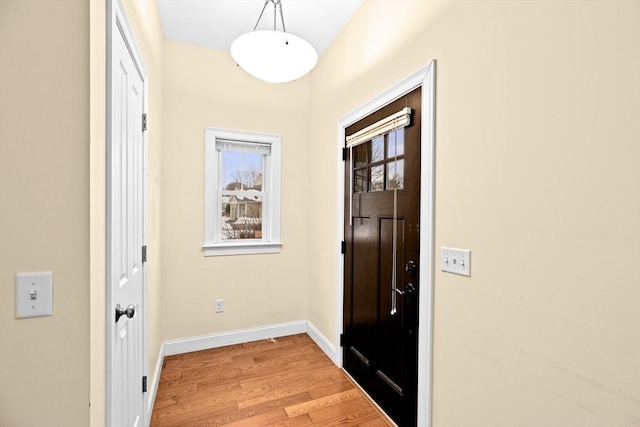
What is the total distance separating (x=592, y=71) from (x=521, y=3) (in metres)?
0.43

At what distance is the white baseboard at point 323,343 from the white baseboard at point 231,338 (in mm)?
138

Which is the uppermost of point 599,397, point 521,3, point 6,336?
point 521,3

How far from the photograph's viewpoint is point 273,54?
6.50 ft

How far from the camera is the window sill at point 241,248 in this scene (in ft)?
9.77

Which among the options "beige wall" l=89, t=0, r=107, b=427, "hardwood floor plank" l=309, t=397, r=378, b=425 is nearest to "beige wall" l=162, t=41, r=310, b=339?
"hardwood floor plank" l=309, t=397, r=378, b=425

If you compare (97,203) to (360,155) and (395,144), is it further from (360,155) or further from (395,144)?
(360,155)

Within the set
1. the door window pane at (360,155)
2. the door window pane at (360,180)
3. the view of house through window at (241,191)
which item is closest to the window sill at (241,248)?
the view of house through window at (241,191)

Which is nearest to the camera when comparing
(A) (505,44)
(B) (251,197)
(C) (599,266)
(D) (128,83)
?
(C) (599,266)

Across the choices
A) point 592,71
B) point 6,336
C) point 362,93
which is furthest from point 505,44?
point 6,336

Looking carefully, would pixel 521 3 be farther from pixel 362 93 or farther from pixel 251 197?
pixel 251 197

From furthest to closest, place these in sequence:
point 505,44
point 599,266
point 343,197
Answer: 1. point 343,197
2. point 505,44
3. point 599,266

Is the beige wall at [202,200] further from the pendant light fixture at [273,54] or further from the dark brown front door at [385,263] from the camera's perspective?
the pendant light fixture at [273,54]

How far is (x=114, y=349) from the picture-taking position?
1.14 m

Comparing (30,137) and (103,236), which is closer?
(30,137)
